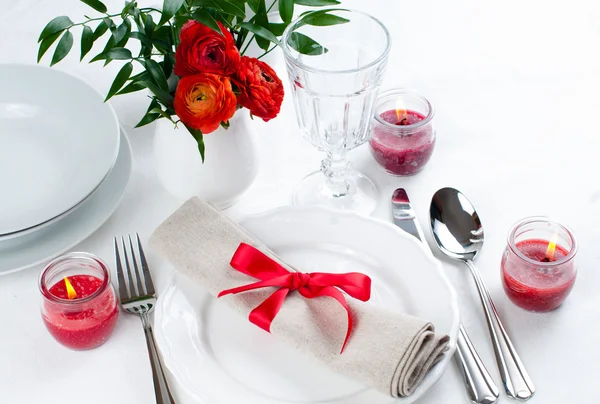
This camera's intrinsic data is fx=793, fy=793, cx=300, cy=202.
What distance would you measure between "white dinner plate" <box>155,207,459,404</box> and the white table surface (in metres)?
0.06

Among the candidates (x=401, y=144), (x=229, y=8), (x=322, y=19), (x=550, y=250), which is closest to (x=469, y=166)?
(x=401, y=144)

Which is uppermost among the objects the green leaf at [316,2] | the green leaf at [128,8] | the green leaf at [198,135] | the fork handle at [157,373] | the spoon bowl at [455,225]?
the green leaf at [128,8]

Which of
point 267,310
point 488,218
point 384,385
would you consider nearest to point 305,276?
point 267,310

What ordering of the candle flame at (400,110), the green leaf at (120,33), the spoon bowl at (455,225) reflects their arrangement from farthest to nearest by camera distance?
the candle flame at (400,110), the spoon bowl at (455,225), the green leaf at (120,33)

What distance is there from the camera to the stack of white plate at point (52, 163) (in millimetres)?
1165

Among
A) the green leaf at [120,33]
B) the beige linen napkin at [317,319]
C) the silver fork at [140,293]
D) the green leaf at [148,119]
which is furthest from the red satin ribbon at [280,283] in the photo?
the green leaf at [120,33]

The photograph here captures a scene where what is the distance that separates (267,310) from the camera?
1.02 metres

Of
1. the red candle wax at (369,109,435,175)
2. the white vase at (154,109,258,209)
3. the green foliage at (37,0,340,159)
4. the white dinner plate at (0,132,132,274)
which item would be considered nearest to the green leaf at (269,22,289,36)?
the green foliage at (37,0,340,159)

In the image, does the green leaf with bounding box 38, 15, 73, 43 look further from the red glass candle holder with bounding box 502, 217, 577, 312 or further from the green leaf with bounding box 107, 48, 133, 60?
the red glass candle holder with bounding box 502, 217, 577, 312

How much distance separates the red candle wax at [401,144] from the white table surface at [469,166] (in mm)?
26

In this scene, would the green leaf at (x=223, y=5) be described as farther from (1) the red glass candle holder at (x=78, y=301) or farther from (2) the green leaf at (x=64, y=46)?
(1) the red glass candle holder at (x=78, y=301)

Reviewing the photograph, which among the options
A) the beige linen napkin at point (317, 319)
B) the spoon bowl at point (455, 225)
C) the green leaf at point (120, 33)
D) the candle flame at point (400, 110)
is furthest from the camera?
the candle flame at point (400, 110)

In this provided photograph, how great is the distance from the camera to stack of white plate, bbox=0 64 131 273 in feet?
3.82

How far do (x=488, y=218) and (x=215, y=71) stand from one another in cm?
47
